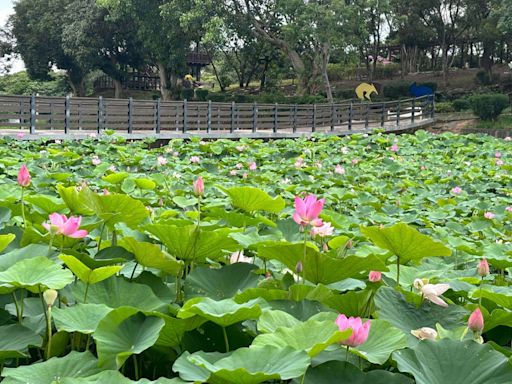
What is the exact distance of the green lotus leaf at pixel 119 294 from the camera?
1132 mm

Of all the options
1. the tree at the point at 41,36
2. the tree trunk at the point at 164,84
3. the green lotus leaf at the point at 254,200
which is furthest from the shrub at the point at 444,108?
the green lotus leaf at the point at 254,200

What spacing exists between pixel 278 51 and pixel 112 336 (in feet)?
107

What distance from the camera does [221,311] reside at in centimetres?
98

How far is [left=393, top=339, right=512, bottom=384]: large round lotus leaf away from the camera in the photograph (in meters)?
0.86

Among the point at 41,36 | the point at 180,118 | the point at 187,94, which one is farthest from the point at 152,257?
the point at 41,36

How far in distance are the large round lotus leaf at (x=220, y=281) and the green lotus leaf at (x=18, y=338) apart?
320 mm

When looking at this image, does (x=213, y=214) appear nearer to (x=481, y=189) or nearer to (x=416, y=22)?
(x=481, y=189)

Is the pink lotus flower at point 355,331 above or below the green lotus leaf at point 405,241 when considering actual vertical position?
below

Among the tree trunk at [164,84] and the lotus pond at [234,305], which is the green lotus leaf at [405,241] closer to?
the lotus pond at [234,305]

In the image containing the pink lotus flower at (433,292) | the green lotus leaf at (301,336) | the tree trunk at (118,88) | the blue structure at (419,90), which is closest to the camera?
the green lotus leaf at (301,336)

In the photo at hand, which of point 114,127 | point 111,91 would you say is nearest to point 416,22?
point 114,127

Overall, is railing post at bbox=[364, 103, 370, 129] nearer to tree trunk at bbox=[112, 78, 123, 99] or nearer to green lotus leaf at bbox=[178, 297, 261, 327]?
green lotus leaf at bbox=[178, 297, 261, 327]

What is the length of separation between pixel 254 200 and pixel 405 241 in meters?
0.69

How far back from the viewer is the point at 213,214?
2.04 metres
